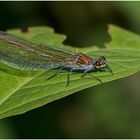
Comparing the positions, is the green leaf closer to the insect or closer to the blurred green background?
the insect

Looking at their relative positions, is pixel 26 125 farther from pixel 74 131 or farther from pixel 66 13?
pixel 66 13

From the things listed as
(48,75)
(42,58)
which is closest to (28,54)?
(42,58)

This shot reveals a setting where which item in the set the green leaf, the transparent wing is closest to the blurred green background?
the transparent wing

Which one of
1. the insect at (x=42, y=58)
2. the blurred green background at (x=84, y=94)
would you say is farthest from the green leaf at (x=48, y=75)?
the blurred green background at (x=84, y=94)

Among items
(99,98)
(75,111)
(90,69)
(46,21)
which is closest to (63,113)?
(75,111)

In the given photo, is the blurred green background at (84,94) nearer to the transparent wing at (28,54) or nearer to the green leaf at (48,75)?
the transparent wing at (28,54)
